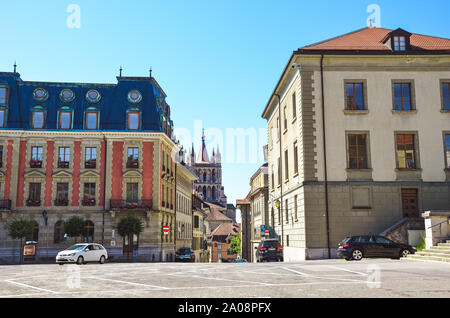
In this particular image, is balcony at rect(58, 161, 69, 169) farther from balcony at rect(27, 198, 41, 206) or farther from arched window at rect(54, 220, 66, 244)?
arched window at rect(54, 220, 66, 244)

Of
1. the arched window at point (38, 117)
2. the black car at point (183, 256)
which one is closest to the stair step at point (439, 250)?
the black car at point (183, 256)

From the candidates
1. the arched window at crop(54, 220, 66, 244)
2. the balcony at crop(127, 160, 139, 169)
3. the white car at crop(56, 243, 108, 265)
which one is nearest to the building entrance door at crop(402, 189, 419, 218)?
the white car at crop(56, 243, 108, 265)

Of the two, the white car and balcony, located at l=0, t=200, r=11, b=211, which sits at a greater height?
balcony, located at l=0, t=200, r=11, b=211

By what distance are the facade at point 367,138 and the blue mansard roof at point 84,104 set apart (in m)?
22.5

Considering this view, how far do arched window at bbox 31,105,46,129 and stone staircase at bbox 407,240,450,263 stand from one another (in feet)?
127

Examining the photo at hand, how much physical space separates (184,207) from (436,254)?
49990 mm

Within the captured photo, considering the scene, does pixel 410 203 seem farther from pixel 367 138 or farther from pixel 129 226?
pixel 129 226

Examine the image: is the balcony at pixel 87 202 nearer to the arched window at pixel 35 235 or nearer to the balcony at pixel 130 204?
the balcony at pixel 130 204

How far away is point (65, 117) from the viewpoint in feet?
163

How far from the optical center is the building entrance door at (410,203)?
30531 mm

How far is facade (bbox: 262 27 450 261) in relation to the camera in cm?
3016

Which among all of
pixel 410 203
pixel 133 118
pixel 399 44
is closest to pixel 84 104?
pixel 133 118
